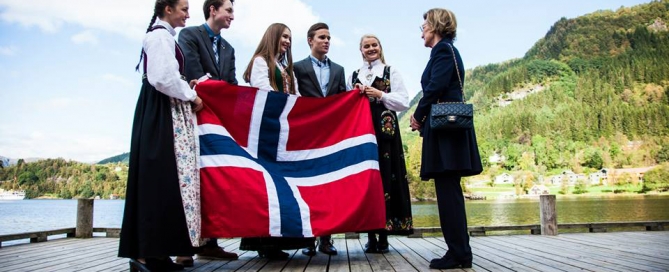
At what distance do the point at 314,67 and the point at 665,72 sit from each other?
598 ft

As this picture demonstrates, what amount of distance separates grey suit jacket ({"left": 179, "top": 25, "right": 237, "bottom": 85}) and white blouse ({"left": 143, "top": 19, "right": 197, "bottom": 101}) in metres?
0.54

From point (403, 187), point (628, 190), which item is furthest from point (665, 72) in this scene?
point (403, 187)

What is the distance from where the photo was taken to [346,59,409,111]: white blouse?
4070 millimetres

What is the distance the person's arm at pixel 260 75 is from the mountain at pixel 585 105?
3863 inches

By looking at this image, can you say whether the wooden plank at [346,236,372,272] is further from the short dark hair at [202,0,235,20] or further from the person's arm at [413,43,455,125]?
the short dark hair at [202,0,235,20]

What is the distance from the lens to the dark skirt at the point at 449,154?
323 cm

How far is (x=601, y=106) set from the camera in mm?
149000

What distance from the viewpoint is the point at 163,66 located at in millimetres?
2990

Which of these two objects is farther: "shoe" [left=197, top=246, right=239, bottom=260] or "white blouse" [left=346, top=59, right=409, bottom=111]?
"white blouse" [left=346, top=59, right=409, bottom=111]

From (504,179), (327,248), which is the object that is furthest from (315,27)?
(504,179)

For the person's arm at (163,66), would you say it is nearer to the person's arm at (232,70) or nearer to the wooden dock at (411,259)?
the person's arm at (232,70)

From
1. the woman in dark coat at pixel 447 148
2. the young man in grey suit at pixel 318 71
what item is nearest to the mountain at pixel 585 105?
the young man in grey suit at pixel 318 71

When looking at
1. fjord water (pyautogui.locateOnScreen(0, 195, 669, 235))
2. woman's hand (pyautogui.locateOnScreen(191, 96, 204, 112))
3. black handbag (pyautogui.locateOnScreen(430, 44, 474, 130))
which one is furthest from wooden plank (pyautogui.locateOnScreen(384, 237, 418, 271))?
fjord water (pyautogui.locateOnScreen(0, 195, 669, 235))

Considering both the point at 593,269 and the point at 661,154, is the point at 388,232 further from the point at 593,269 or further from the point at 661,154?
the point at 661,154
